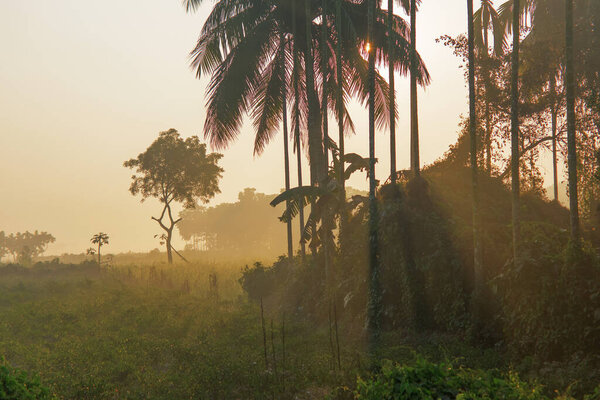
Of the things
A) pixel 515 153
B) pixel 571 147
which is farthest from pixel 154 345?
pixel 571 147

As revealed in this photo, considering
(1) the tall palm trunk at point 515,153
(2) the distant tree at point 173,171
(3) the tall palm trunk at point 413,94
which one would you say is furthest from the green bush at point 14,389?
(2) the distant tree at point 173,171

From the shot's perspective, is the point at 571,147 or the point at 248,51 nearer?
the point at 571,147

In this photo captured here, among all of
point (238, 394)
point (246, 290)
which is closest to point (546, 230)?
point (238, 394)

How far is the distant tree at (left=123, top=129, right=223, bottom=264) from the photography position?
3666cm

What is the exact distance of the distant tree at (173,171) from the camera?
3666 centimetres

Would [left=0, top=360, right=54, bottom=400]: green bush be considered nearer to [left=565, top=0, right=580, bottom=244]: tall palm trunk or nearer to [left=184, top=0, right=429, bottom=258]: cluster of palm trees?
[left=565, top=0, right=580, bottom=244]: tall palm trunk

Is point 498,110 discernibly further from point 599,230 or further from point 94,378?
point 94,378

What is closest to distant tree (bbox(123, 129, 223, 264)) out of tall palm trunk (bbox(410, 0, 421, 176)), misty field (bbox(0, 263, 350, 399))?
misty field (bbox(0, 263, 350, 399))

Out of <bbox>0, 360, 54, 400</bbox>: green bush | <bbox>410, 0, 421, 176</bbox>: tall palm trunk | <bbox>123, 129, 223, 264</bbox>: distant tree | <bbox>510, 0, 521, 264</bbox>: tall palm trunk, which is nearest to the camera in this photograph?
<bbox>0, 360, 54, 400</bbox>: green bush

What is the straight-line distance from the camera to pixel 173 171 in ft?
121

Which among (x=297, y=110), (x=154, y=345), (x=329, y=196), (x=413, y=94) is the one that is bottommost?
(x=154, y=345)

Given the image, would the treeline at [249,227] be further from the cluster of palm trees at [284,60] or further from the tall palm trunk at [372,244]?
the tall palm trunk at [372,244]

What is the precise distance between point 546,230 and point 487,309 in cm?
346

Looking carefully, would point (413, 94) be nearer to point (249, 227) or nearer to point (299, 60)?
point (299, 60)
